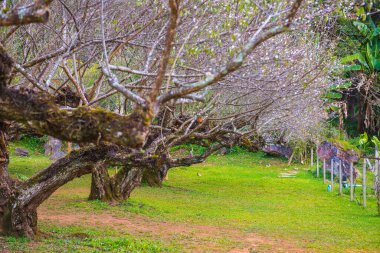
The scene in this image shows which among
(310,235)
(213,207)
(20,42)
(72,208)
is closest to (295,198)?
(213,207)

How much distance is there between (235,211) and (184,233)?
448cm

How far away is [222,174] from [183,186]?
17.7ft

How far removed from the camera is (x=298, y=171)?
29.6 meters

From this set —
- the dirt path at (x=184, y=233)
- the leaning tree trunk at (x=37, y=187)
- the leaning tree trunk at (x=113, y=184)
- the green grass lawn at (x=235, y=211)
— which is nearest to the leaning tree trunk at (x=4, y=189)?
the leaning tree trunk at (x=37, y=187)

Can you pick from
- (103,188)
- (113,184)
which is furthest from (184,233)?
(113,184)

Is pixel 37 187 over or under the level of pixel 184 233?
over

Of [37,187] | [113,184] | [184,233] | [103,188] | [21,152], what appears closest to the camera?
[37,187]

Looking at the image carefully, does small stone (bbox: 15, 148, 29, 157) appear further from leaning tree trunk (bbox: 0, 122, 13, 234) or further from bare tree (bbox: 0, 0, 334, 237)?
leaning tree trunk (bbox: 0, 122, 13, 234)

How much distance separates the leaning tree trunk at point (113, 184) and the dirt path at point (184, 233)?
1.51 meters

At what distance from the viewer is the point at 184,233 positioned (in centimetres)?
1229

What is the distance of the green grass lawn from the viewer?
1073 centimetres

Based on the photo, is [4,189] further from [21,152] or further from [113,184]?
[21,152]

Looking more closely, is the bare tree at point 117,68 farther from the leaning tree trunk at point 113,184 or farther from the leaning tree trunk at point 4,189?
the leaning tree trunk at point 113,184

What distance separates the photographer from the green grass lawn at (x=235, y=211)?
35.2 ft
